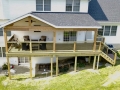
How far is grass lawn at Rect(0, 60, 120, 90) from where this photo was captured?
1602 cm

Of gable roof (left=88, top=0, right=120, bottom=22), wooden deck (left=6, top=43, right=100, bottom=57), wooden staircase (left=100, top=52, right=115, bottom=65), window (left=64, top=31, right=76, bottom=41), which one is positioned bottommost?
wooden staircase (left=100, top=52, right=115, bottom=65)

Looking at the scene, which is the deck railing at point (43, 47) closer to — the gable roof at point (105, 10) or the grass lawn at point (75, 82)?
the grass lawn at point (75, 82)

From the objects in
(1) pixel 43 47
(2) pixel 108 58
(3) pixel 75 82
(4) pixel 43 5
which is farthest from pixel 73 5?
(3) pixel 75 82

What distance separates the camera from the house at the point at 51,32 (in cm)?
1697

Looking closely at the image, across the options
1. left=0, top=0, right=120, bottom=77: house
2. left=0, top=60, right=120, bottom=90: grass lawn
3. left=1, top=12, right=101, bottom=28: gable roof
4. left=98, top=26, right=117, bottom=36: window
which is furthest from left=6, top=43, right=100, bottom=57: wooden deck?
left=98, top=26, right=117, bottom=36: window

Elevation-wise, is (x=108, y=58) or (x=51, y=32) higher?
(x=51, y=32)

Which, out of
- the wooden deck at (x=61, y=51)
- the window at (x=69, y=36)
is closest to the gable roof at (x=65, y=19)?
the window at (x=69, y=36)

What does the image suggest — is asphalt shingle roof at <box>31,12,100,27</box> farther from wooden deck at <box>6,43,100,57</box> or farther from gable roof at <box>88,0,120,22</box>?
gable roof at <box>88,0,120,22</box>

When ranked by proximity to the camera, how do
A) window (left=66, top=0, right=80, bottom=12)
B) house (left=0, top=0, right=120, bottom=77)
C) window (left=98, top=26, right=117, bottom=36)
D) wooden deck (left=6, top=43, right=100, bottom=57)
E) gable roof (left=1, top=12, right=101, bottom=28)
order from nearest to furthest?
1. gable roof (left=1, top=12, right=101, bottom=28)
2. house (left=0, top=0, right=120, bottom=77)
3. wooden deck (left=6, top=43, right=100, bottom=57)
4. window (left=66, top=0, right=80, bottom=12)
5. window (left=98, top=26, right=117, bottom=36)

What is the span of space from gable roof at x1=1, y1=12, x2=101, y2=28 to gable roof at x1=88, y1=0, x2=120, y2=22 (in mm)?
3251

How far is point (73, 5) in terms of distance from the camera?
1973cm

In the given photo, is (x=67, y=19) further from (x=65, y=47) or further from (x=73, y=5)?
(x=65, y=47)

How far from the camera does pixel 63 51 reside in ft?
58.9

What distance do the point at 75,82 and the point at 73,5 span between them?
900 cm
